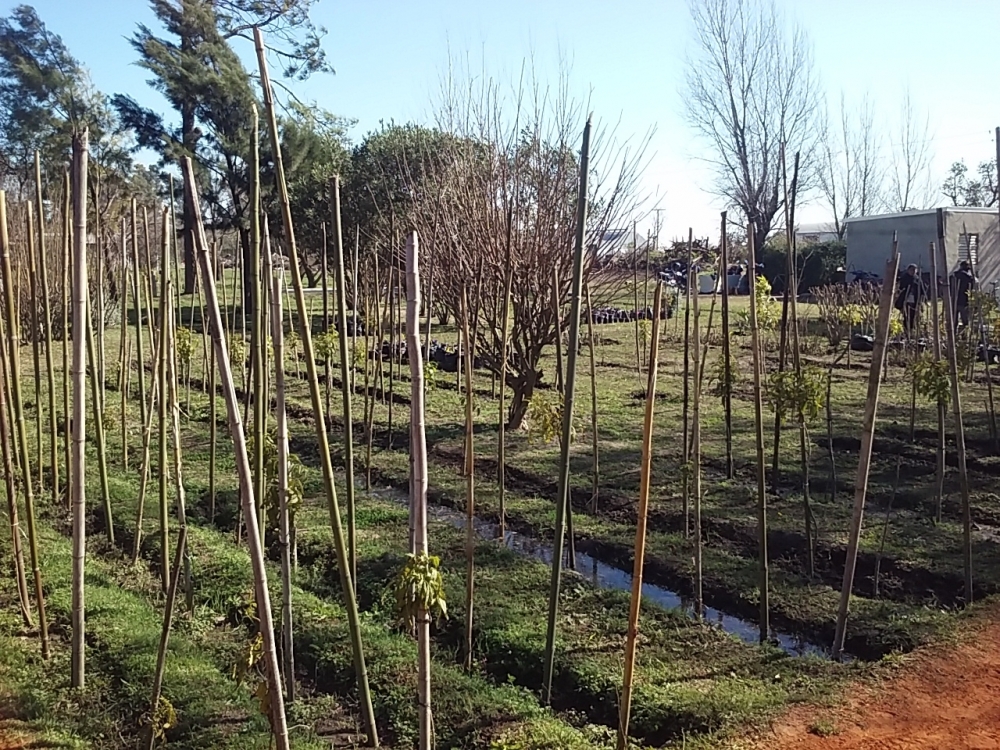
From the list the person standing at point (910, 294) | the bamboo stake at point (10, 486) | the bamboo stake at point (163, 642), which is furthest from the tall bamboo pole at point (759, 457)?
the person standing at point (910, 294)

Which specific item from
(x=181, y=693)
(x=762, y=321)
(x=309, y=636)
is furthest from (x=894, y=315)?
(x=181, y=693)

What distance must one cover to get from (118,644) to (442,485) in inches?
132

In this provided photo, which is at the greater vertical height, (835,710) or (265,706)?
(265,706)

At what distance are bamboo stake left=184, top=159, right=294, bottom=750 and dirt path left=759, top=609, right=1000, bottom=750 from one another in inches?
74.1

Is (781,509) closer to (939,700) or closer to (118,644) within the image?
(939,700)

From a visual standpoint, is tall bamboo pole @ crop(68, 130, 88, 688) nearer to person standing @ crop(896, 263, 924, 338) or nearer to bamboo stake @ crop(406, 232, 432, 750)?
bamboo stake @ crop(406, 232, 432, 750)

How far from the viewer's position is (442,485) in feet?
23.2

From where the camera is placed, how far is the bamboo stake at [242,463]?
2.43 metres

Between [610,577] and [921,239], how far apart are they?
53.6ft

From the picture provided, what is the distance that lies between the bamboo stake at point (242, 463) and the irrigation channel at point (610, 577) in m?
2.60

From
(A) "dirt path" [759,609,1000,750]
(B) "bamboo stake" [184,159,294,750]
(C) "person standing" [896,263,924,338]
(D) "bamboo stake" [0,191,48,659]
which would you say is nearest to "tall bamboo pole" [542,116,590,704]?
(A) "dirt path" [759,609,1000,750]

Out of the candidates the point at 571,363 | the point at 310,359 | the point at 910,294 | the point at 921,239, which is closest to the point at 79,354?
the point at 310,359

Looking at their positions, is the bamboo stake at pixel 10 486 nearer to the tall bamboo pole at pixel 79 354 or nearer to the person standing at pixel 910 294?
the tall bamboo pole at pixel 79 354

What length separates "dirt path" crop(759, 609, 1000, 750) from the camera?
334 cm
